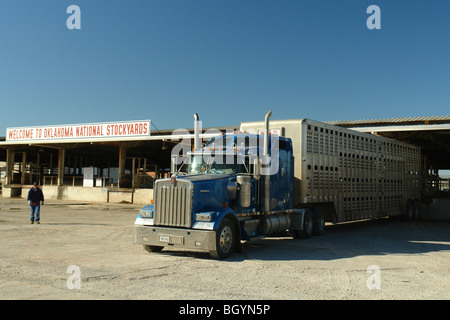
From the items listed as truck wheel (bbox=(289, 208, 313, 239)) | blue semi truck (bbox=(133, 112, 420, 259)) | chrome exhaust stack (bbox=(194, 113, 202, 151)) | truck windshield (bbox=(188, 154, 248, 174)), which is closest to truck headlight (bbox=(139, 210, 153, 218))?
blue semi truck (bbox=(133, 112, 420, 259))

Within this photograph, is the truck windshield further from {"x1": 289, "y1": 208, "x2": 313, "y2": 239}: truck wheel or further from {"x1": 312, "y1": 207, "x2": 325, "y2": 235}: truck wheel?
{"x1": 312, "y1": 207, "x2": 325, "y2": 235}: truck wheel

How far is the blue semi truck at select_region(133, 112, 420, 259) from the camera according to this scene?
394 inches

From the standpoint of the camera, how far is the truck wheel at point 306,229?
14.1m

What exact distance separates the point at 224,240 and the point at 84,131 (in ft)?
82.0

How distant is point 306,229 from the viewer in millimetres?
14250

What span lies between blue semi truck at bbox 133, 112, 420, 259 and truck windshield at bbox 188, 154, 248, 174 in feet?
0.08

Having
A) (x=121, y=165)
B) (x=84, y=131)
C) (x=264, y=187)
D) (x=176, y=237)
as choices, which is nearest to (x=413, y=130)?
(x=264, y=187)

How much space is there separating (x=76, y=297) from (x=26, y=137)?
3271cm

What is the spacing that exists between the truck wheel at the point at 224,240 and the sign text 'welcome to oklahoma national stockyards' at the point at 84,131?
2043 cm

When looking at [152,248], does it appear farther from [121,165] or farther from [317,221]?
[121,165]

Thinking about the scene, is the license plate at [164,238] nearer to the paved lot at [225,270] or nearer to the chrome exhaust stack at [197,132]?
the paved lot at [225,270]

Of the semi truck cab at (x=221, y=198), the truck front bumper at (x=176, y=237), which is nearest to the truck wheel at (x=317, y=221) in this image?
the semi truck cab at (x=221, y=198)

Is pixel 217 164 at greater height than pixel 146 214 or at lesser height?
greater
